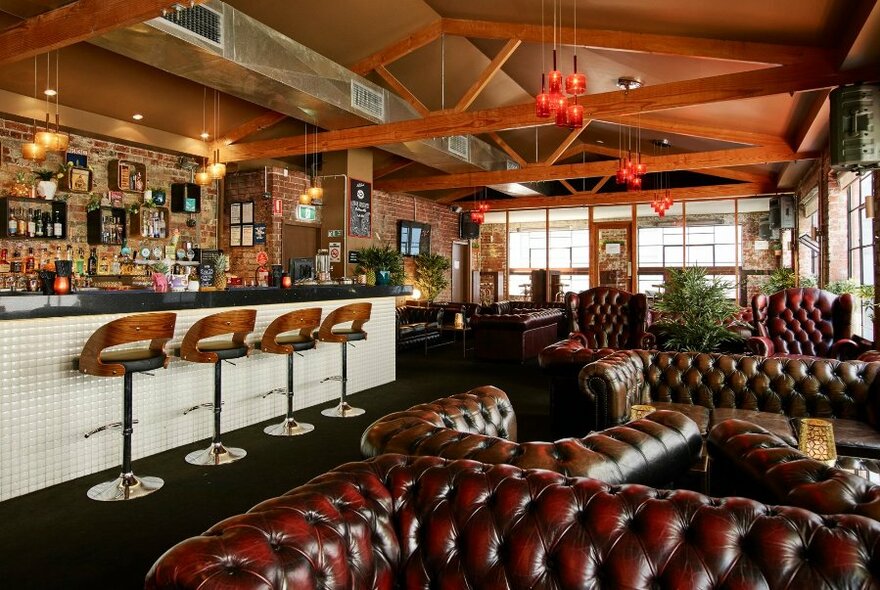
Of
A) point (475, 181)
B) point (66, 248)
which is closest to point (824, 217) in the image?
point (475, 181)

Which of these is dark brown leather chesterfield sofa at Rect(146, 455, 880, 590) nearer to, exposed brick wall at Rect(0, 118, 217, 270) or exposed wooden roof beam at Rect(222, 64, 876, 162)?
exposed wooden roof beam at Rect(222, 64, 876, 162)

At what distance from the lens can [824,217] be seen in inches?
313

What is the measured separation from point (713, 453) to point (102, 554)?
2841mm

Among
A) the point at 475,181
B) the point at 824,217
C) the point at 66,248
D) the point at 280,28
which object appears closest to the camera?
the point at 280,28

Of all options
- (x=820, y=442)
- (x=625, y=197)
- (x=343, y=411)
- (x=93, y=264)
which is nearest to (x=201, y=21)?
(x=343, y=411)

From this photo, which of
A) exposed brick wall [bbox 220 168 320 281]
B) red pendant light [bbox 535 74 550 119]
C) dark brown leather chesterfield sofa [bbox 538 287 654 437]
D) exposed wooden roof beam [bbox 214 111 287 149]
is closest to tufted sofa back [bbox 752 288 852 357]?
dark brown leather chesterfield sofa [bbox 538 287 654 437]

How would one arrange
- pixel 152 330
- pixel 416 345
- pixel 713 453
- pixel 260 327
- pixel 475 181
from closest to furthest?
pixel 713 453 < pixel 152 330 < pixel 260 327 < pixel 416 345 < pixel 475 181

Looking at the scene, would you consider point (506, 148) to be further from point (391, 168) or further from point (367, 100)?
point (367, 100)

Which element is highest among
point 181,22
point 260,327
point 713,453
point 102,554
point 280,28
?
point 280,28

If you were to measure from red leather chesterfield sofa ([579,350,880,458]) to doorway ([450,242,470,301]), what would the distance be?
1034cm

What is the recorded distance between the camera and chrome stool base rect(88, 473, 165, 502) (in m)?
3.44

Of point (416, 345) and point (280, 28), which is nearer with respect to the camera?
point (280, 28)

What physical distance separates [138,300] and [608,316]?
5450 mm

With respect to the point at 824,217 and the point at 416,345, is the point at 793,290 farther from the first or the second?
the point at 416,345
